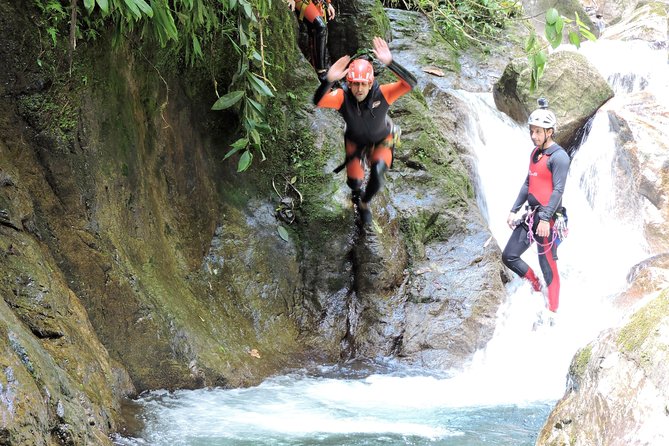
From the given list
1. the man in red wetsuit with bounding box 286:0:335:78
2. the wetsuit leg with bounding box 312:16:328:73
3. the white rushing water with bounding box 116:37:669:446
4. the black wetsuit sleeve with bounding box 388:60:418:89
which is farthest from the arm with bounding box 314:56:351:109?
the wetsuit leg with bounding box 312:16:328:73

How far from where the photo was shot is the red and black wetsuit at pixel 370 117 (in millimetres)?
5602

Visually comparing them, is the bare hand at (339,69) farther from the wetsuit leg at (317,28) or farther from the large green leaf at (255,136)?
the wetsuit leg at (317,28)

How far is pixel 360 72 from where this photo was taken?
5.54 metres

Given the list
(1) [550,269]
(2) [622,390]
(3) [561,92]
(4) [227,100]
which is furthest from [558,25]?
(3) [561,92]

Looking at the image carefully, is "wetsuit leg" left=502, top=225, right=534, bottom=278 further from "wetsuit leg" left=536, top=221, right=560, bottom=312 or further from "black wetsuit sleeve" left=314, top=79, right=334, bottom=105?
"black wetsuit sleeve" left=314, top=79, right=334, bottom=105

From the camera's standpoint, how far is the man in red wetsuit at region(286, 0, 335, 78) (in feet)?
28.9

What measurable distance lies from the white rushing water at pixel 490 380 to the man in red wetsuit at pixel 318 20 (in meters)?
2.56

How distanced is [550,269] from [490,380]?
4.89 ft

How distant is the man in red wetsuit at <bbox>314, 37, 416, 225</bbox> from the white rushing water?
6.17 feet

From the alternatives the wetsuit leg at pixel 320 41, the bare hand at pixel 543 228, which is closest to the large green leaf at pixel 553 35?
the bare hand at pixel 543 228

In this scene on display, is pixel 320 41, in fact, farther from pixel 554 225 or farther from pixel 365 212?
pixel 554 225

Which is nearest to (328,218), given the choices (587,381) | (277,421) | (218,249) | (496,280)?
(218,249)

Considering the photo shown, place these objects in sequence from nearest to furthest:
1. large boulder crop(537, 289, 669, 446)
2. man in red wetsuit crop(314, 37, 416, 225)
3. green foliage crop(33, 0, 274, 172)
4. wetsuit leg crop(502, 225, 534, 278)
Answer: large boulder crop(537, 289, 669, 446), green foliage crop(33, 0, 274, 172), man in red wetsuit crop(314, 37, 416, 225), wetsuit leg crop(502, 225, 534, 278)

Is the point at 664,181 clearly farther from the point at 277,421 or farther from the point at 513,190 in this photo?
the point at 277,421
